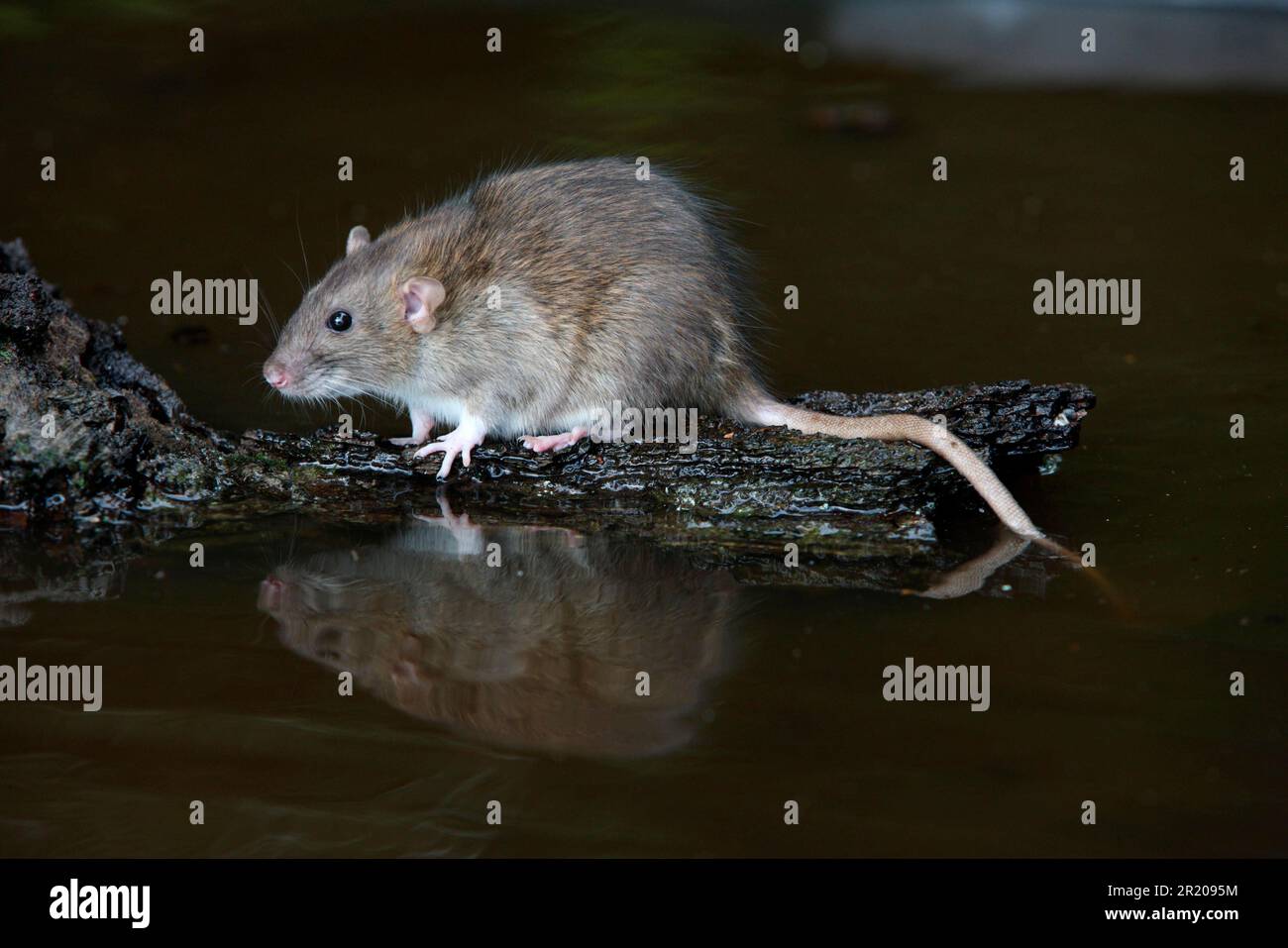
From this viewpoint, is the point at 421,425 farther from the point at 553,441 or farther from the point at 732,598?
the point at 732,598

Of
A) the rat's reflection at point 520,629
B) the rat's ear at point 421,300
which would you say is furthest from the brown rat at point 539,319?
the rat's reflection at point 520,629

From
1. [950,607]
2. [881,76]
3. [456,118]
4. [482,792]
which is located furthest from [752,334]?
[881,76]

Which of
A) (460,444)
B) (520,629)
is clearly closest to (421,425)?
(460,444)

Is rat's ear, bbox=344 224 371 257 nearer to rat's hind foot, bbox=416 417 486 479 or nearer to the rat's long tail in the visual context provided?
rat's hind foot, bbox=416 417 486 479

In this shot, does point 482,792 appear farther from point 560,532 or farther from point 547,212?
point 547,212

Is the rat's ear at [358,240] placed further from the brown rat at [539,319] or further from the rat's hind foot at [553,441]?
the rat's hind foot at [553,441]

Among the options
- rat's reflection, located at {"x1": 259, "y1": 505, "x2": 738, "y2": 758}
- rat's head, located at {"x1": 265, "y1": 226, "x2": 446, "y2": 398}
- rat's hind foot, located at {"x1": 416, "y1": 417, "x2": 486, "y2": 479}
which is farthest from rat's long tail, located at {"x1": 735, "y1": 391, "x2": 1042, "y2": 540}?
rat's head, located at {"x1": 265, "y1": 226, "x2": 446, "y2": 398}

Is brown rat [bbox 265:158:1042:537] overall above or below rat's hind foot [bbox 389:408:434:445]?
above
